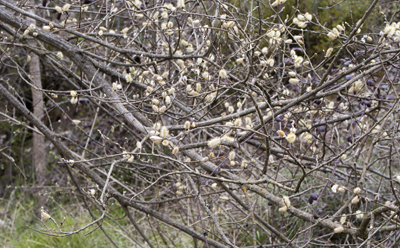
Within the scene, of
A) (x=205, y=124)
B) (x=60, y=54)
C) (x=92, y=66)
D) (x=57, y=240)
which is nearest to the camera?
(x=205, y=124)

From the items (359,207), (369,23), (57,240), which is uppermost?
(369,23)

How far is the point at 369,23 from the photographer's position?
227 inches

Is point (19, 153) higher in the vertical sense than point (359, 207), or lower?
lower

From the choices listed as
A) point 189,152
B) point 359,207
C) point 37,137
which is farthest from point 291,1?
point 189,152

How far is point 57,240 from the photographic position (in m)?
3.67

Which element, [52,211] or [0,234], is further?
[52,211]

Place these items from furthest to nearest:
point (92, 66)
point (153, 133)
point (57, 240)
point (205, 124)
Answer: point (57, 240)
point (92, 66)
point (205, 124)
point (153, 133)

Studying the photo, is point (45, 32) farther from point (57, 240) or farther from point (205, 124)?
point (57, 240)

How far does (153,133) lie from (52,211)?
3.73m

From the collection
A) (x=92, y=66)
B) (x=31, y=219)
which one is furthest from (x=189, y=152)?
(x=31, y=219)

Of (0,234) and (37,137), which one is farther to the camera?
(37,137)

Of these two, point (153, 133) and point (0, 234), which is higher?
point (153, 133)

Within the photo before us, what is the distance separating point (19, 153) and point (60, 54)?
151 inches

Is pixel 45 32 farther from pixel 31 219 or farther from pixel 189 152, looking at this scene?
pixel 31 219
